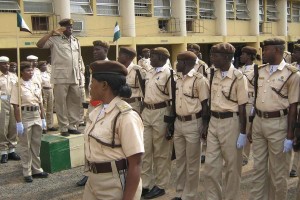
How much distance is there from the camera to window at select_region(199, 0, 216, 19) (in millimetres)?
22828

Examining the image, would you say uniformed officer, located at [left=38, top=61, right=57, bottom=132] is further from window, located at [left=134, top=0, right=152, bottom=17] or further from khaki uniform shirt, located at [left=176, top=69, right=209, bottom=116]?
window, located at [left=134, top=0, right=152, bottom=17]

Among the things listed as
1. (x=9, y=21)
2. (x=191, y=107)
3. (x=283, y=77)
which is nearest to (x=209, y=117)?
(x=191, y=107)

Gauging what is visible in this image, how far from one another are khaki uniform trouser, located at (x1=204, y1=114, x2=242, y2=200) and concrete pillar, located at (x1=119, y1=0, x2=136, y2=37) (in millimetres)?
13702

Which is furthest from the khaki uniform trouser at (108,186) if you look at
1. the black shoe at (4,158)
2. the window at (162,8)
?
the window at (162,8)

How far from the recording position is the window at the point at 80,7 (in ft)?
54.8

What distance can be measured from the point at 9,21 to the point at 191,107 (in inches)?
431

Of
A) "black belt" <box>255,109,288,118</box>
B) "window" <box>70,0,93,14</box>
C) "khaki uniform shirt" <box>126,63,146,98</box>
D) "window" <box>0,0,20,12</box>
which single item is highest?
"window" <box>70,0,93,14</box>

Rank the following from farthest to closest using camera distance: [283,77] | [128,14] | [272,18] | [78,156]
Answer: [272,18] < [128,14] < [78,156] < [283,77]

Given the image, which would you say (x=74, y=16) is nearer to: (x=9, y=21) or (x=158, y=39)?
(x=9, y=21)

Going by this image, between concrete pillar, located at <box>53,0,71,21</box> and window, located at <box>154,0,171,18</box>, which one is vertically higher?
window, located at <box>154,0,171,18</box>

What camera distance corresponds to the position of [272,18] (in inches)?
1091

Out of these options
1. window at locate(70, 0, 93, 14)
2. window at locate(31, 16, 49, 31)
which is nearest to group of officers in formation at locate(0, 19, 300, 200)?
window at locate(31, 16, 49, 31)

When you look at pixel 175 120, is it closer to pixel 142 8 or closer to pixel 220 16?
pixel 142 8

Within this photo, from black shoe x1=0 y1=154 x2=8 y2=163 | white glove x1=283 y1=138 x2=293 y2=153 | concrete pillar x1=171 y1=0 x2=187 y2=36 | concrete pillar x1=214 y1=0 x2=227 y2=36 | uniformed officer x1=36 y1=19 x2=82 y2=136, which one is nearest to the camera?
white glove x1=283 y1=138 x2=293 y2=153
